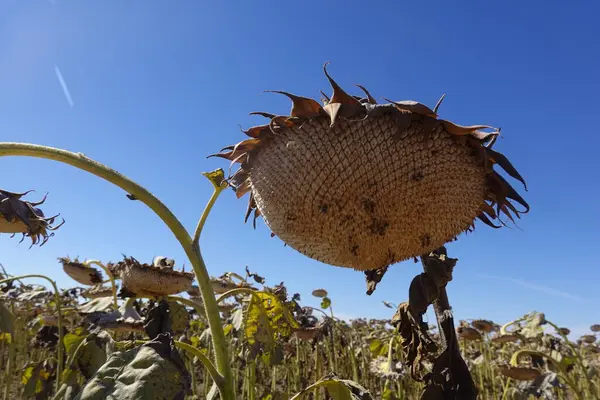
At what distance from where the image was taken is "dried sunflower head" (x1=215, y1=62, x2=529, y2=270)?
1291 millimetres

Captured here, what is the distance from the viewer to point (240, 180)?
1.66 metres

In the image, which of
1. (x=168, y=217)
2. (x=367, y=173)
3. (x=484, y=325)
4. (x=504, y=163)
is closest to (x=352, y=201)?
(x=367, y=173)

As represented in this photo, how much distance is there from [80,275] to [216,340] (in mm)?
4428

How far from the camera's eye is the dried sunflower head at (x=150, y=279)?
10.7ft

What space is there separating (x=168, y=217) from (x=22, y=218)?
870 mm

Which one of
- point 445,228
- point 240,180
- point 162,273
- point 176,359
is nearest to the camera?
point 176,359

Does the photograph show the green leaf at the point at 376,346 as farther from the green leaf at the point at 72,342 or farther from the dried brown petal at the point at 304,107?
the dried brown petal at the point at 304,107

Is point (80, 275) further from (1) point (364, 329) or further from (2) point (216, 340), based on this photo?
(1) point (364, 329)

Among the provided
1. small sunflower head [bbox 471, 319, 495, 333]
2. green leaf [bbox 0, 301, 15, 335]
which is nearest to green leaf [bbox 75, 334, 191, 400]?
green leaf [bbox 0, 301, 15, 335]

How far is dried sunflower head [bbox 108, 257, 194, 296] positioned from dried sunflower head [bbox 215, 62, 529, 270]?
2069 millimetres

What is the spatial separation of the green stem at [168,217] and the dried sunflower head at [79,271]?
4.07 m

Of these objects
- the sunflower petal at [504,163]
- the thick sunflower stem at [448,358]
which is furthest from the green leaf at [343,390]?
the sunflower petal at [504,163]

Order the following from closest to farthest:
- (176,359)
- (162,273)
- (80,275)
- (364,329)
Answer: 1. (176,359)
2. (162,273)
3. (80,275)
4. (364,329)

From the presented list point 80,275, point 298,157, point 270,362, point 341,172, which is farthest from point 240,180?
point 80,275
